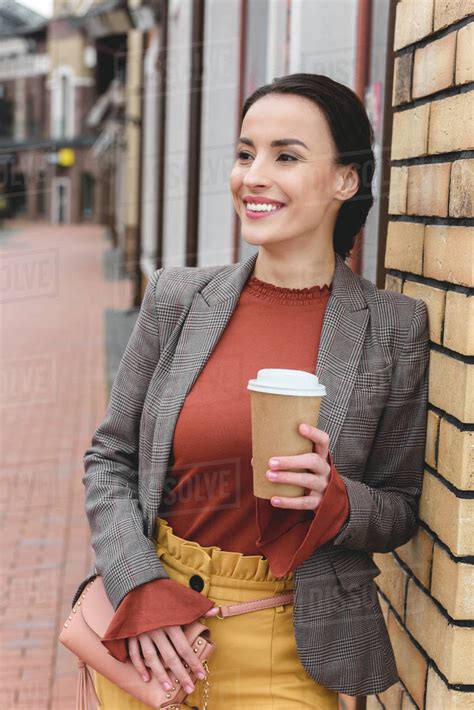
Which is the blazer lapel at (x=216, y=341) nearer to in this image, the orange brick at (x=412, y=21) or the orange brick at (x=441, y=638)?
the orange brick at (x=441, y=638)

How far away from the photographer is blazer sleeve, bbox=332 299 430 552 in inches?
80.7

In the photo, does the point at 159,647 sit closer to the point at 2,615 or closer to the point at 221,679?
the point at 221,679

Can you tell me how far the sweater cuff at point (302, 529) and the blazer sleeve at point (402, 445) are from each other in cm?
18

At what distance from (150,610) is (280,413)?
528mm

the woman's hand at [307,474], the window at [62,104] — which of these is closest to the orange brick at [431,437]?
the woman's hand at [307,474]

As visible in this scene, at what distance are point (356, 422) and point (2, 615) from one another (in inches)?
124

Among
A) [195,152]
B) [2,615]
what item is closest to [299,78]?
[2,615]

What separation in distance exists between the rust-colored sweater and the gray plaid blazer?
0.03 m

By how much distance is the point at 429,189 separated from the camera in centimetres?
213

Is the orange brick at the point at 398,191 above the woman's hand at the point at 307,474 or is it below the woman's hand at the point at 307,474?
above

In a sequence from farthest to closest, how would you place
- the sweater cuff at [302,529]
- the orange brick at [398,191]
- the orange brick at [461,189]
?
the orange brick at [398,191], the orange brick at [461,189], the sweater cuff at [302,529]

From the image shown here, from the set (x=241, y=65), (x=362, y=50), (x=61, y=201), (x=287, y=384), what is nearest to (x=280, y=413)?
(x=287, y=384)

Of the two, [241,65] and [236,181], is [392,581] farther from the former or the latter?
[241,65]

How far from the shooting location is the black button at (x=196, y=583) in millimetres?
2008
